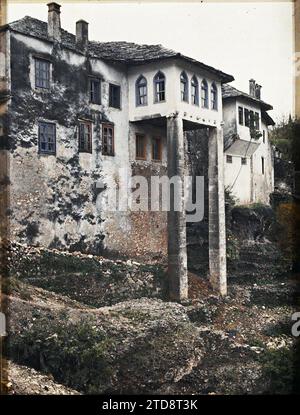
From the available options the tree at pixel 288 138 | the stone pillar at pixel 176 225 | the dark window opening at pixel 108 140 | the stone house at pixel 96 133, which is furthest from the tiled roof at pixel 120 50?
the tree at pixel 288 138

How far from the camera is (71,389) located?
14.0 meters

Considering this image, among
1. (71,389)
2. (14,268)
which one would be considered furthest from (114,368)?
(14,268)

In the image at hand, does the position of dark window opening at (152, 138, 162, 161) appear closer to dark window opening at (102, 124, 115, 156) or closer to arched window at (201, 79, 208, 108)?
dark window opening at (102, 124, 115, 156)

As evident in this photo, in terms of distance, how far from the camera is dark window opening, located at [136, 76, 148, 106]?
19.8m

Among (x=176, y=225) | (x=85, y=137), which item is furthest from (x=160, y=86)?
(x=176, y=225)

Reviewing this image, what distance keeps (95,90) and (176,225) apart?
18.0 ft

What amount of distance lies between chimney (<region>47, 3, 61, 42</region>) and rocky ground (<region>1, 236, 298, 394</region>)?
21.7 feet

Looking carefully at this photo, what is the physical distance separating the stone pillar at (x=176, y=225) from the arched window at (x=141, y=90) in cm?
122

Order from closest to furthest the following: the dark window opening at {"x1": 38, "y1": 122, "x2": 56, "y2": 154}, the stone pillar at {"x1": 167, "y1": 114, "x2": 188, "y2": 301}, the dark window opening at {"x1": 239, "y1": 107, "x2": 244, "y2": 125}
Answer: the dark window opening at {"x1": 38, "y1": 122, "x2": 56, "y2": 154}, the stone pillar at {"x1": 167, "y1": 114, "x2": 188, "y2": 301}, the dark window opening at {"x1": 239, "y1": 107, "x2": 244, "y2": 125}

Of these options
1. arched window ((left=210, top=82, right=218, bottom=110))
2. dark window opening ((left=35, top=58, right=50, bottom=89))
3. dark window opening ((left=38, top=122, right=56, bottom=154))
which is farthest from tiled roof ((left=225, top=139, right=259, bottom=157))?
dark window opening ((left=35, top=58, right=50, bottom=89))

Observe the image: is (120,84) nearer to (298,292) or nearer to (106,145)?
(106,145)

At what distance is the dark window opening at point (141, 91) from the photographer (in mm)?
19750

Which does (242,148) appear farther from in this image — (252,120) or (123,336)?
(123,336)
